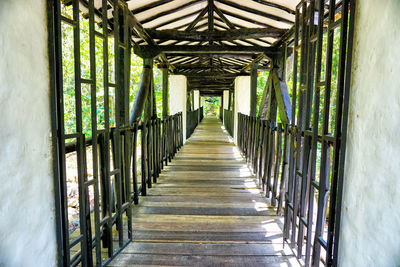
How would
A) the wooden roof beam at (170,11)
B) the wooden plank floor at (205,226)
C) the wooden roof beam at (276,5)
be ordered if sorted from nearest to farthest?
the wooden plank floor at (205,226), the wooden roof beam at (276,5), the wooden roof beam at (170,11)

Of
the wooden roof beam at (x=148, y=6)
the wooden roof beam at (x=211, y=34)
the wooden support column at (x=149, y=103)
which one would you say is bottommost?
the wooden support column at (x=149, y=103)

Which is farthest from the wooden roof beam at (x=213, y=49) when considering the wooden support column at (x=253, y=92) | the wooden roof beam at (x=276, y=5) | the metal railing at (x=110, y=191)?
the wooden support column at (x=253, y=92)

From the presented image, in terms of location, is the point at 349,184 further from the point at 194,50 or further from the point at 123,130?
the point at 194,50

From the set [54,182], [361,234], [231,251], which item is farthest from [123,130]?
[361,234]

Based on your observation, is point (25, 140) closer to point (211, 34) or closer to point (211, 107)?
point (211, 34)

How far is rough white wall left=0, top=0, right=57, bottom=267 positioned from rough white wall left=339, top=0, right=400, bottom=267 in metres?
1.70

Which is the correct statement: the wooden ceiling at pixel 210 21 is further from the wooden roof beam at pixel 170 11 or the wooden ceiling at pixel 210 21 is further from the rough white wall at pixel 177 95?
the rough white wall at pixel 177 95

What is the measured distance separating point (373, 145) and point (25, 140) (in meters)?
1.72

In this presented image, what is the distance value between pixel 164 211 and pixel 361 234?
2.48 m

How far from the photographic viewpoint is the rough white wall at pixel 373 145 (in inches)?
42.4

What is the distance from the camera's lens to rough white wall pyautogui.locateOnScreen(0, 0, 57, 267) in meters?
1.17

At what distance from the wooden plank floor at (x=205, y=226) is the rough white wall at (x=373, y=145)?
1.11 metres

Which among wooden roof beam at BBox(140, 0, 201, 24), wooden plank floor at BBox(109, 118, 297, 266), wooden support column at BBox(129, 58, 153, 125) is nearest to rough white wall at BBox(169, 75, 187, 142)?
wooden support column at BBox(129, 58, 153, 125)

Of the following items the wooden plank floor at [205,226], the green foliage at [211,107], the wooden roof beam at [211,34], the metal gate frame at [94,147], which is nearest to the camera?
the metal gate frame at [94,147]
